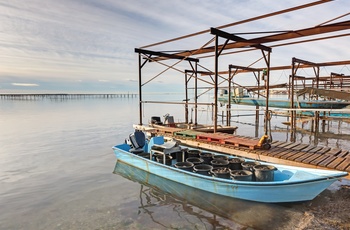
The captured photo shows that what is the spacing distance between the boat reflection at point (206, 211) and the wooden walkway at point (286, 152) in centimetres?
177

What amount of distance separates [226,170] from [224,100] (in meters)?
20.2

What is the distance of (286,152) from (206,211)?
4.01m

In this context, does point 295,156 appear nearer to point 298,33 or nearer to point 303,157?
point 303,157

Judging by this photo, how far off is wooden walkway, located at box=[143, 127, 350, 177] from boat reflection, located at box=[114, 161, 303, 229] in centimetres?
177

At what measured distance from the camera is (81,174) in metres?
11.3

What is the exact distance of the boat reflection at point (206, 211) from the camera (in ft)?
21.2

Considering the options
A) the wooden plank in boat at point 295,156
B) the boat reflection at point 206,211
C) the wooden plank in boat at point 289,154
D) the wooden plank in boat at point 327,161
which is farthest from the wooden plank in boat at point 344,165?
the boat reflection at point 206,211

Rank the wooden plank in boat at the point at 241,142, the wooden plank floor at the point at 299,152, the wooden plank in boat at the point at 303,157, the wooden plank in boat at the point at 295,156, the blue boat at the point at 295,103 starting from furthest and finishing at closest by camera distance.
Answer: the blue boat at the point at 295,103 → the wooden plank in boat at the point at 241,142 → the wooden plank in boat at the point at 295,156 → the wooden plank in boat at the point at 303,157 → the wooden plank floor at the point at 299,152

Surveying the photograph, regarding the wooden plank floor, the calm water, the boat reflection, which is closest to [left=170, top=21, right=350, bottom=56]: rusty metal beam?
the wooden plank floor

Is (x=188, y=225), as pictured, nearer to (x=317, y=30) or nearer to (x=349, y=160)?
(x=349, y=160)

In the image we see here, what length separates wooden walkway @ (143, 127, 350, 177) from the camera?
298 inches

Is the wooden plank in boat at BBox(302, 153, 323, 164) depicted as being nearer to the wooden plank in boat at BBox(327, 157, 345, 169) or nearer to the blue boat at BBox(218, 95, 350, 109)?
the wooden plank in boat at BBox(327, 157, 345, 169)

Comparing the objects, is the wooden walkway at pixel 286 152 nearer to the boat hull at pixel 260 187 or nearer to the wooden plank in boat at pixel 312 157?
the wooden plank in boat at pixel 312 157

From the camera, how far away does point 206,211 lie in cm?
733
